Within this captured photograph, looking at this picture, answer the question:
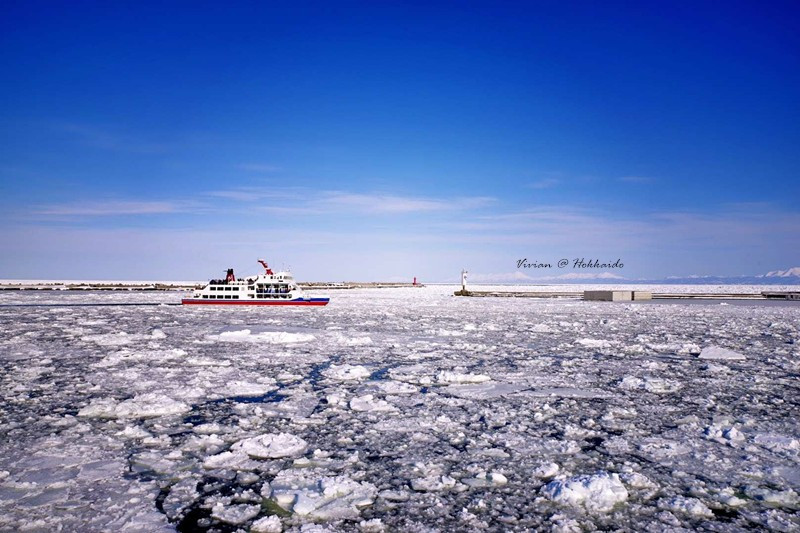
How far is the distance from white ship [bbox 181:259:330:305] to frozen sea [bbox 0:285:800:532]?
Answer: 26.1 metres

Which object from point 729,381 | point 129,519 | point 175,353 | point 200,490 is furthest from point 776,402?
point 175,353

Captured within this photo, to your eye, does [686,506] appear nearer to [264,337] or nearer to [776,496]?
[776,496]

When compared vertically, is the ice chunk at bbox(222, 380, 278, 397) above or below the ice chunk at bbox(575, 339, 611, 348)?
below

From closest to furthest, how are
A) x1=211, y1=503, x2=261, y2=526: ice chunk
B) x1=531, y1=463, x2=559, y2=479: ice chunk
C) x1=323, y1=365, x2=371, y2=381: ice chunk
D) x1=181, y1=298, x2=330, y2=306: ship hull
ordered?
x1=211, y1=503, x2=261, y2=526: ice chunk
x1=531, y1=463, x2=559, y2=479: ice chunk
x1=323, y1=365, x2=371, y2=381: ice chunk
x1=181, y1=298, x2=330, y2=306: ship hull

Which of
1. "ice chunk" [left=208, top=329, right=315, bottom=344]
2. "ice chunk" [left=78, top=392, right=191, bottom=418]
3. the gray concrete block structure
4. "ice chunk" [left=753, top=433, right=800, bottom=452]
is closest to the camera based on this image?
"ice chunk" [left=753, top=433, right=800, bottom=452]

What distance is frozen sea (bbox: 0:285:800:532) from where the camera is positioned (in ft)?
12.0

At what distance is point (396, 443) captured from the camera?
207 inches

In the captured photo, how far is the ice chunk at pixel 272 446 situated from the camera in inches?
192

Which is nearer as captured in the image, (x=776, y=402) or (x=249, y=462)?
(x=249, y=462)

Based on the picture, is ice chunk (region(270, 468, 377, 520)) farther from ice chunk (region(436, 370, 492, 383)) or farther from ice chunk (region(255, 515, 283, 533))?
ice chunk (region(436, 370, 492, 383))

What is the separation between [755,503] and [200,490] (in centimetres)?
431

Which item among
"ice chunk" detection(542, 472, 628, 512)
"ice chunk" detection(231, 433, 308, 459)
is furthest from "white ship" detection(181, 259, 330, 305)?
"ice chunk" detection(542, 472, 628, 512)

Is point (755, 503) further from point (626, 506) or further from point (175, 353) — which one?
point (175, 353)

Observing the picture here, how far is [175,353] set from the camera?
11281 millimetres
